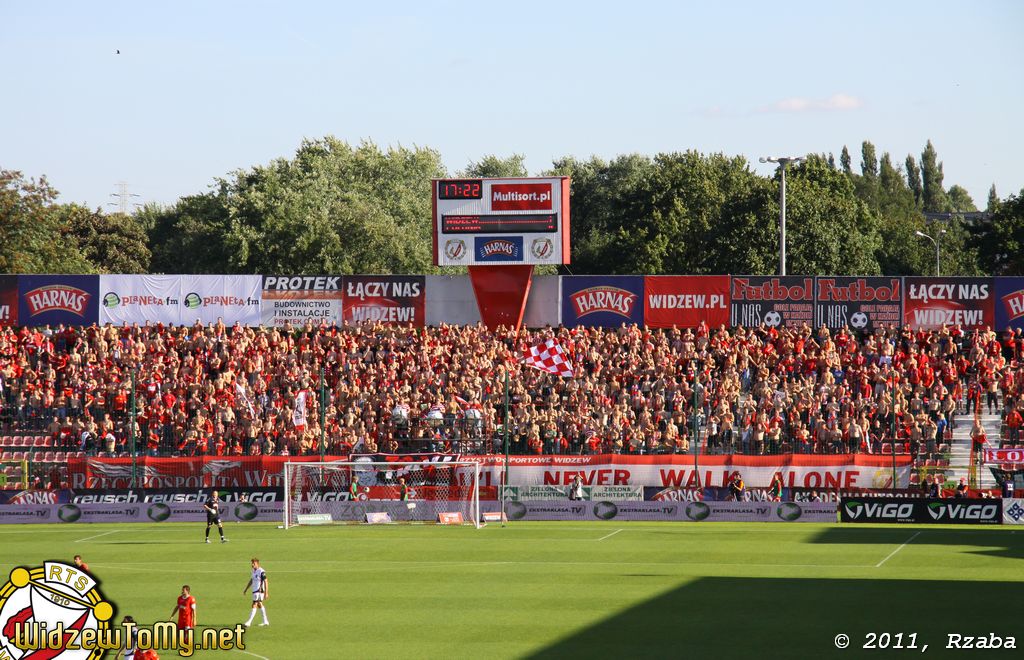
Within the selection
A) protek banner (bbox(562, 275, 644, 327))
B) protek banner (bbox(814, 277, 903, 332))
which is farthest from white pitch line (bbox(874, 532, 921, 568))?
protek banner (bbox(562, 275, 644, 327))

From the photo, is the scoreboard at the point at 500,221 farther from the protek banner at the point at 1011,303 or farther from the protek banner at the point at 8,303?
the protek banner at the point at 8,303

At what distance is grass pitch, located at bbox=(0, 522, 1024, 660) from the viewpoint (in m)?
22.5

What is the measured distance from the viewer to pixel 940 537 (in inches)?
1444

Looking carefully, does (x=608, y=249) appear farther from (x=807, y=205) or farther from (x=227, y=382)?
(x=227, y=382)

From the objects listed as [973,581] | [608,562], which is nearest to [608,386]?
[608,562]

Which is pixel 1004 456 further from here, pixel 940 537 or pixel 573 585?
pixel 573 585

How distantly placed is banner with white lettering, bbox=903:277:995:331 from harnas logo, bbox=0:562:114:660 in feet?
145

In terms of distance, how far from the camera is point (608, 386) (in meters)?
49.1

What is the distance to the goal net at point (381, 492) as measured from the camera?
145 ft

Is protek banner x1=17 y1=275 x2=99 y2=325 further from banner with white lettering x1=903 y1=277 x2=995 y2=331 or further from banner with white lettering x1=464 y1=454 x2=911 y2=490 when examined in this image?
banner with white lettering x1=903 y1=277 x2=995 y2=331

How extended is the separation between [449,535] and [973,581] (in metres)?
17.4

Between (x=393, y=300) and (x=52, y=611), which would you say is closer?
(x=52, y=611)

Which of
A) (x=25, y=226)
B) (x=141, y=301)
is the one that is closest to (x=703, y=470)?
(x=141, y=301)

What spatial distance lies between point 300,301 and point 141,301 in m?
7.46
